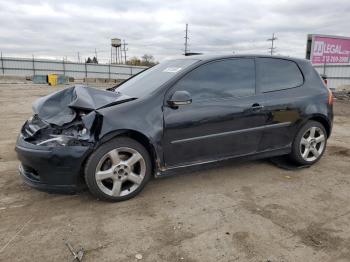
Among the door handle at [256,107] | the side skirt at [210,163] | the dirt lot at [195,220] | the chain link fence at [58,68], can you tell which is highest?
the chain link fence at [58,68]

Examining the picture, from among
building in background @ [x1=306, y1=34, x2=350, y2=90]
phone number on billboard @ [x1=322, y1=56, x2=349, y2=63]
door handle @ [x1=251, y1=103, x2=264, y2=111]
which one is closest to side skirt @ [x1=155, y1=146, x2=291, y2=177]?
door handle @ [x1=251, y1=103, x2=264, y2=111]

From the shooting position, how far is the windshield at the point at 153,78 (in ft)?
12.5

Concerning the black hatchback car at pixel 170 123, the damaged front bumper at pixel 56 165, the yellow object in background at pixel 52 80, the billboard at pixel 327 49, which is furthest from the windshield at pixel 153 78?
the yellow object in background at pixel 52 80

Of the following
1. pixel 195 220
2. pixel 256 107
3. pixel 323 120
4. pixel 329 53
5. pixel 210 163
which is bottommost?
pixel 195 220

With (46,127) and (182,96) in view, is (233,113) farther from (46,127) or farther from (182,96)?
(46,127)

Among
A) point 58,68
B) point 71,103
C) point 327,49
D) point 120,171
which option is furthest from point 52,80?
point 120,171

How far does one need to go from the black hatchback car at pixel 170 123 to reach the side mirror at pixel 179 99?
11 millimetres

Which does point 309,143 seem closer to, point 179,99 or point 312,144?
point 312,144

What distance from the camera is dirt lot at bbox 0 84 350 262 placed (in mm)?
2615

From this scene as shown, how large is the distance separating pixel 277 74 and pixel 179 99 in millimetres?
1745

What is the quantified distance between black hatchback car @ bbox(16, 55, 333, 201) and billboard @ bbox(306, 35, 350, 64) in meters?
20.4

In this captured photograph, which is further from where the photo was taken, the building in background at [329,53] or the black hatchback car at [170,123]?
the building in background at [329,53]

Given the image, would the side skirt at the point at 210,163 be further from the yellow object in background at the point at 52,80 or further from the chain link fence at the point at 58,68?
the chain link fence at the point at 58,68

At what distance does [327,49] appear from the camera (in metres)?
23.7
